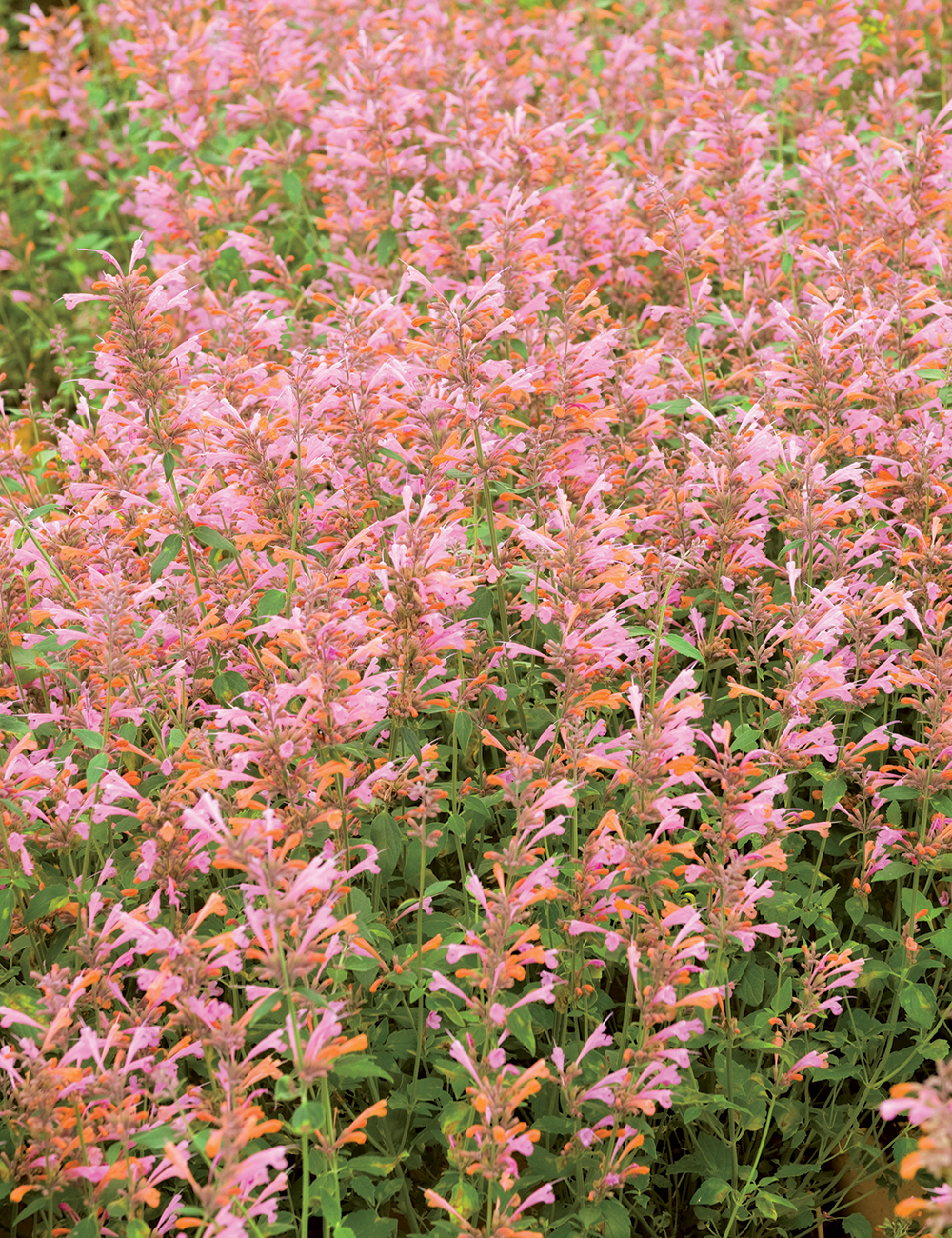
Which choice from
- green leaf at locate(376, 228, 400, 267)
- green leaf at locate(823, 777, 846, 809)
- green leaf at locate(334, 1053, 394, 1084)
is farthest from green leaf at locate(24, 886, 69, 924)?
green leaf at locate(376, 228, 400, 267)

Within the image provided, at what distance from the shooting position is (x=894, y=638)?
140 inches

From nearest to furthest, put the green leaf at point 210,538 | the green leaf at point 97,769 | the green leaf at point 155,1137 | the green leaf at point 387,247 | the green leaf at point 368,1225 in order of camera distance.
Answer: the green leaf at point 155,1137, the green leaf at point 368,1225, the green leaf at point 97,769, the green leaf at point 210,538, the green leaf at point 387,247

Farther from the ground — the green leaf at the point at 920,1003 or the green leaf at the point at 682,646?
the green leaf at the point at 682,646

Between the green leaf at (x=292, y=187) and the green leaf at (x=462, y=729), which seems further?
the green leaf at (x=292, y=187)

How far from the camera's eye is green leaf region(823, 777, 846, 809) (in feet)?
10.1

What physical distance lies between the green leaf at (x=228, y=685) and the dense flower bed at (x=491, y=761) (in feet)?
0.04

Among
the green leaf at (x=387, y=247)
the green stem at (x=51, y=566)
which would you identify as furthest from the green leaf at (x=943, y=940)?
the green leaf at (x=387, y=247)

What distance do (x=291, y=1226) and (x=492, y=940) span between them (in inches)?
28.1

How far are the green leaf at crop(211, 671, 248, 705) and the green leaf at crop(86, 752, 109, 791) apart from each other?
332 millimetres

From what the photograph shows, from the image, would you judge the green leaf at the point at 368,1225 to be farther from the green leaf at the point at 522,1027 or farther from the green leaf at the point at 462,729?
the green leaf at the point at 462,729

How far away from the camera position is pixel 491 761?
3.68 m

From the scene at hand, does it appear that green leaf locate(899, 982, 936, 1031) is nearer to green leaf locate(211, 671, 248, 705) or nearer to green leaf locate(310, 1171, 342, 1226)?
green leaf locate(310, 1171, 342, 1226)

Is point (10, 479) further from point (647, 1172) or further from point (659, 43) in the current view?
point (659, 43)

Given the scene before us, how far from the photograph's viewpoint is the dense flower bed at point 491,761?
248 centimetres
